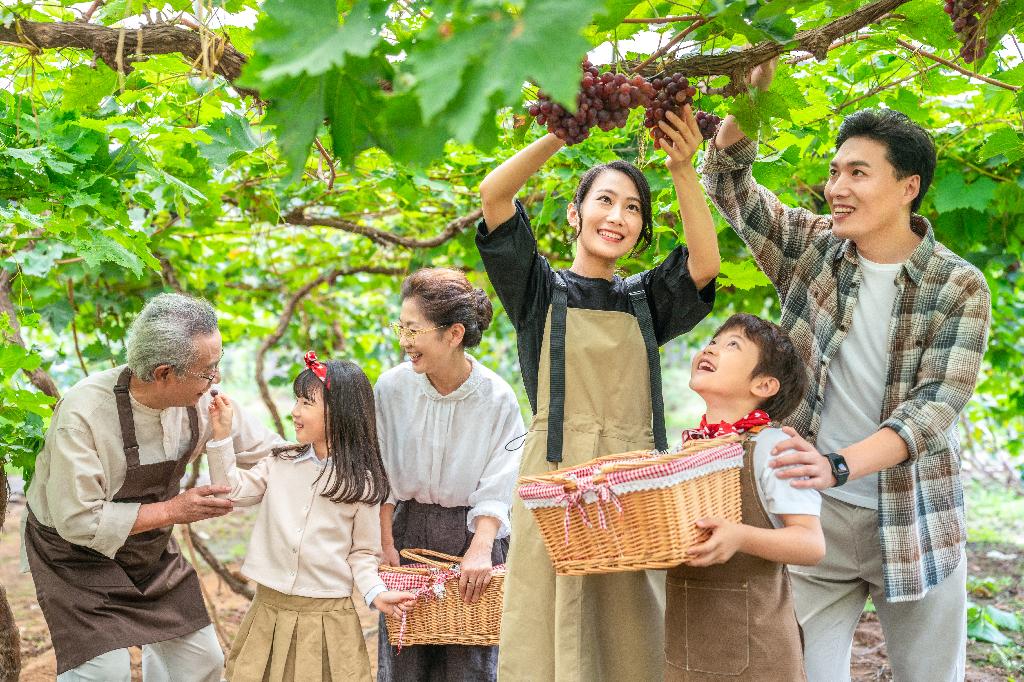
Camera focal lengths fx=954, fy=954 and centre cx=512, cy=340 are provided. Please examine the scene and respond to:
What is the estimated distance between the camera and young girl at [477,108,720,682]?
2.27 m

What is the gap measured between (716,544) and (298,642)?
1514 mm

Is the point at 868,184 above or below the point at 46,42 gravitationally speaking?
below

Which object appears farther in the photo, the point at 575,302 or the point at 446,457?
the point at 446,457

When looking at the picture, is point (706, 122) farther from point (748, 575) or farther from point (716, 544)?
point (748, 575)

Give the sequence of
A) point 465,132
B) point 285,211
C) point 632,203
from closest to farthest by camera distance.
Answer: point 465,132 < point 632,203 < point 285,211

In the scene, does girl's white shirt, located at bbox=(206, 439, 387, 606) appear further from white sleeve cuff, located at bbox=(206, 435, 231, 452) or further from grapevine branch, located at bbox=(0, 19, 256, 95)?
grapevine branch, located at bbox=(0, 19, 256, 95)

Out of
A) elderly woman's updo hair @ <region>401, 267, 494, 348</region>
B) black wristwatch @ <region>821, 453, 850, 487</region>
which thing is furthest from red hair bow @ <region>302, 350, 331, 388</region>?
black wristwatch @ <region>821, 453, 850, 487</region>

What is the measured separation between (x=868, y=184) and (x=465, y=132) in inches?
69.5

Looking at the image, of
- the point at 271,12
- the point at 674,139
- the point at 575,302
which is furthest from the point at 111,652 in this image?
the point at 271,12

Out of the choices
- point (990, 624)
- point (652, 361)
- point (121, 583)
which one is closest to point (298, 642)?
point (121, 583)

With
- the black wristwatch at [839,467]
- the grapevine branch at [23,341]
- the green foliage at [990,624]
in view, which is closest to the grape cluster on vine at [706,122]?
the black wristwatch at [839,467]

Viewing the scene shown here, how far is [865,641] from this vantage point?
15.5 ft

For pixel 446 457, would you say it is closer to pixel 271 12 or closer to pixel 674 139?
pixel 674 139

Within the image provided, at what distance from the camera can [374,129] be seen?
4.18 feet
